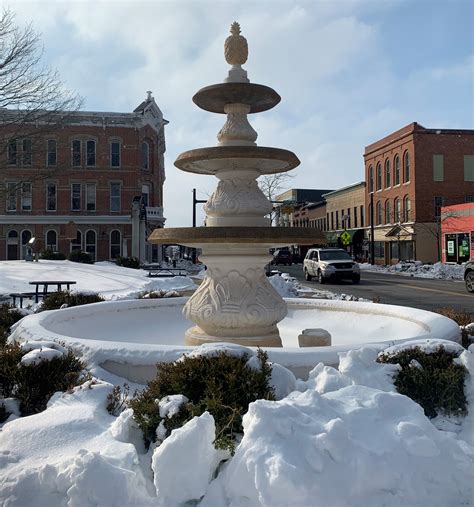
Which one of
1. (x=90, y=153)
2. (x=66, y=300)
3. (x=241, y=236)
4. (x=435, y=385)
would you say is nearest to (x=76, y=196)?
(x=90, y=153)

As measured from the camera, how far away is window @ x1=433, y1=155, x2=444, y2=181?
4441 cm

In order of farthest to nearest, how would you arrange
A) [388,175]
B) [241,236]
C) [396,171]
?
[388,175] < [396,171] < [241,236]

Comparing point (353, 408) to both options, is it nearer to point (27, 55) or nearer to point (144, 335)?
point (144, 335)

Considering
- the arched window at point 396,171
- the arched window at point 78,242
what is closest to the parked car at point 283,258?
the arched window at point 396,171

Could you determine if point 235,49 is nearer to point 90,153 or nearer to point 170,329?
point 170,329

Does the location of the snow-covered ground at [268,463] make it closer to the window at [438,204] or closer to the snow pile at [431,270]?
the snow pile at [431,270]

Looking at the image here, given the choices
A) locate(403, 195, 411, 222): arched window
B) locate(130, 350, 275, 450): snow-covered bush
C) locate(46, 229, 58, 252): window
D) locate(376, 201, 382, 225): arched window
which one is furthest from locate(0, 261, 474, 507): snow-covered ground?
locate(376, 201, 382, 225): arched window

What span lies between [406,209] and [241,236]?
4339 centimetres

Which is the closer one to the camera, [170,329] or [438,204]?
[170,329]

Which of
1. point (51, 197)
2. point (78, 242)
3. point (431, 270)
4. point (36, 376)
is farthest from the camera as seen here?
point (51, 197)

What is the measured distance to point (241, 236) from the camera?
5648 millimetres

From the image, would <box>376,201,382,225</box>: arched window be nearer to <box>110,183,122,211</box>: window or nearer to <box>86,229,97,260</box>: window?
<box>110,183,122,211</box>: window

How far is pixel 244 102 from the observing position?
6688 millimetres

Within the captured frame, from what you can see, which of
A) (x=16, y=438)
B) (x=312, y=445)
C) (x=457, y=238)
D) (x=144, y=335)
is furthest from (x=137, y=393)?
(x=457, y=238)
